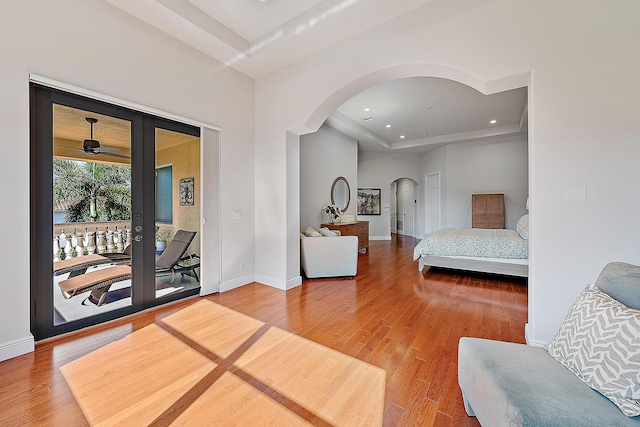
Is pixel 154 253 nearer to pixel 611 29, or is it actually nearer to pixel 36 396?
pixel 36 396

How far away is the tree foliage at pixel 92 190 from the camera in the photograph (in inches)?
100

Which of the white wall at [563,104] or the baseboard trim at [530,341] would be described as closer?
the white wall at [563,104]

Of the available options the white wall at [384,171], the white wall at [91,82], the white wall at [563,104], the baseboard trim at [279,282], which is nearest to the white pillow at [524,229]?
the white wall at [563,104]

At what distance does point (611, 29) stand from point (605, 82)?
0.38 metres

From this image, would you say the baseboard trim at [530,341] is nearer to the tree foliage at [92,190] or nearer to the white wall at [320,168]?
the tree foliage at [92,190]

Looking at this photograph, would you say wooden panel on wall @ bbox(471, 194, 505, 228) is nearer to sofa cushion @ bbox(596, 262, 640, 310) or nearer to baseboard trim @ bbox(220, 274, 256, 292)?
baseboard trim @ bbox(220, 274, 256, 292)

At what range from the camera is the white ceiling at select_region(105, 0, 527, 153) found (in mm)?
2840

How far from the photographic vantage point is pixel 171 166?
336 cm

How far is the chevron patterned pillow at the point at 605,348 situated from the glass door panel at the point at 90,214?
3779 mm

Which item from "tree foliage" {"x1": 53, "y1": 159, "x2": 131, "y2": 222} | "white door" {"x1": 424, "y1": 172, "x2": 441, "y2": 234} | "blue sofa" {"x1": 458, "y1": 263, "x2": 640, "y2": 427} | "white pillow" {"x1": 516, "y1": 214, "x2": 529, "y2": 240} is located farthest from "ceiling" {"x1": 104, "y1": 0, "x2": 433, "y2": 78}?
"white door" {"x1": 424, "y1": 172, "x2": 441, "y2": 234}

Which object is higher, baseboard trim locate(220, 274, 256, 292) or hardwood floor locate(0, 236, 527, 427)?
baseboard trim locate(220, 274, 256, 292)

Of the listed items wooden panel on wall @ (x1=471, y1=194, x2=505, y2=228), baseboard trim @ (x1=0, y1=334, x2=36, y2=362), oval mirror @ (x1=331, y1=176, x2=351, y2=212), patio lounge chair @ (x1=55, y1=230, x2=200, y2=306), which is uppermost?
oval mirror @ (x1=331, y1=176, x2=351, y2=212)

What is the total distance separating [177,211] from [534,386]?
143 inches

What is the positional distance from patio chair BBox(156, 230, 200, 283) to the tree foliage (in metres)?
0.62
